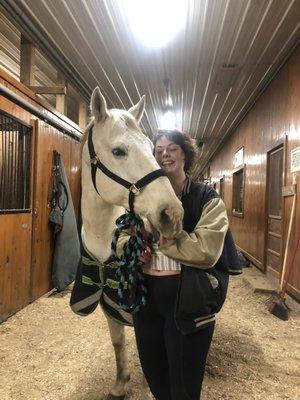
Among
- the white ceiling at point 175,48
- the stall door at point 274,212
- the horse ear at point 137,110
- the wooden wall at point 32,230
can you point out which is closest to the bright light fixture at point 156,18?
the white ceiling at point 175,48

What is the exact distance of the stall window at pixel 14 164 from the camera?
2.79 meters

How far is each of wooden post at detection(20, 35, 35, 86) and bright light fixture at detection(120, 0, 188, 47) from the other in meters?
1.05

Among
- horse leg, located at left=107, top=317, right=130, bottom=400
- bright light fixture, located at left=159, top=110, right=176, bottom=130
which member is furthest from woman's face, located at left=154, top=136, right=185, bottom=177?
bright light fixture, located at left=159, top=110, right=176, bottom=130

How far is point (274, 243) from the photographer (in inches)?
174

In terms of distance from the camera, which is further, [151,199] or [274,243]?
[274,243]

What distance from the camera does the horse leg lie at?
1651 mm

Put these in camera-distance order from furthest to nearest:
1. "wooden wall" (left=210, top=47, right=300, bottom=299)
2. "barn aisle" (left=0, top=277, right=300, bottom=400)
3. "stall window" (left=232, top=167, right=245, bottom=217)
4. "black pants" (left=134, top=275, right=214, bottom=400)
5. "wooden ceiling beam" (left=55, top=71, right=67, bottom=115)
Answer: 1. "stall window" (left=232, top=167, right=245, bottom=217)
2. "wooden ceiling beam" (left=55, top=71, right=67, bottom=115)
3. "wooden wall" (left=210, top=47, right=300, bottom=299)
4. "barn aisle" (left=0, top=277, right=300, bottom=400)
5. "black pants" (left=134, top=275, right=214, bottom=400)

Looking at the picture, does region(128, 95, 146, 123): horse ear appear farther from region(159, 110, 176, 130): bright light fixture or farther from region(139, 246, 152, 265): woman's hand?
region(159, 110, 176, 130): bright light fixture

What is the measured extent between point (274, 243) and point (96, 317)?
2706mm

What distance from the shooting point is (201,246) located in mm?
929

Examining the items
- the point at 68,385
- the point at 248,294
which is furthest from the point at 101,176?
the point at 248,294

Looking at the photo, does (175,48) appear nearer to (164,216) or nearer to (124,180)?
(124,180)

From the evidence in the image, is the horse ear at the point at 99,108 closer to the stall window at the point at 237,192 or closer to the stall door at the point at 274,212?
the stall door at the point at 274,212

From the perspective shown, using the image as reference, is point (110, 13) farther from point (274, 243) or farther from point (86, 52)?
point (274, 243)
